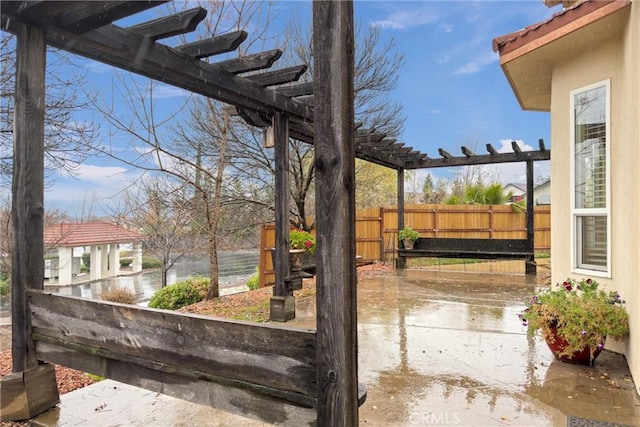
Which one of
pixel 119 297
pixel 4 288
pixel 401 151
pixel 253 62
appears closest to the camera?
pixel 253 62

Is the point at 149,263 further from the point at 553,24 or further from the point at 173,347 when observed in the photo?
the point at 553,24

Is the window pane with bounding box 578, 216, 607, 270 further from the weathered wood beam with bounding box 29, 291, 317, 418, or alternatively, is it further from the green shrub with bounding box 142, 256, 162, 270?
the green shrub with bounding box 142, 256, 162, 270

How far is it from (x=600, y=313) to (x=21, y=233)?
4.08 m

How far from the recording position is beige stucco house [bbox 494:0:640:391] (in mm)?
2766

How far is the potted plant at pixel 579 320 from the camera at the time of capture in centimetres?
291

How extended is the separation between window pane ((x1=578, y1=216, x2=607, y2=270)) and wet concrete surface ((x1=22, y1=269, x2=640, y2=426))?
81 centimetres

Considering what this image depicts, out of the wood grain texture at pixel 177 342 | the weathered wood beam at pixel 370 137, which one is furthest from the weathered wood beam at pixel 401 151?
the wood grain texture at pixel 177 342

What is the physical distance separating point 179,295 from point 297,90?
442 centimetres

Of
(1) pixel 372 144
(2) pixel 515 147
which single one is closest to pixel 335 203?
(1) pixel 372 144

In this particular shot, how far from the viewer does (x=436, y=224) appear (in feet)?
38.6

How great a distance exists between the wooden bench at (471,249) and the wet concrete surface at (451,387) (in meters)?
3.81

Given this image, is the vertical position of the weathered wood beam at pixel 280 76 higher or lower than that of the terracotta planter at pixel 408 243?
higher

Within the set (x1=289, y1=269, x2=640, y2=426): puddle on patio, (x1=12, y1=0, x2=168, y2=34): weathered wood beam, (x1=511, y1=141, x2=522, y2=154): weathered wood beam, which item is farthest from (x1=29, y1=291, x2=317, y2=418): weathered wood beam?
(x1=511, y1=141, x2=522, y2=154): weathered wood beam

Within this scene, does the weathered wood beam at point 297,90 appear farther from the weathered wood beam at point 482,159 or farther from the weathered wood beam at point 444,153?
the weathered wood beam at point 482,159
